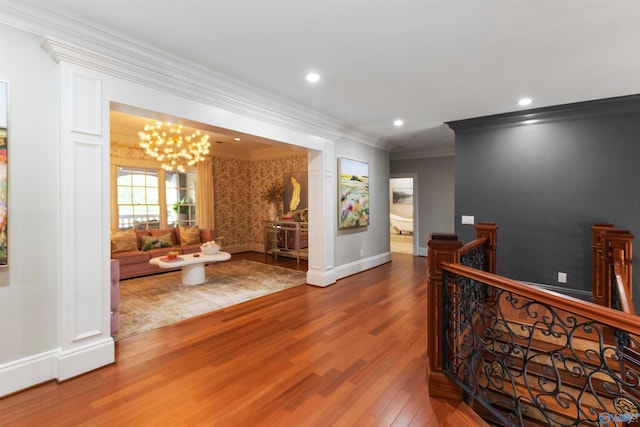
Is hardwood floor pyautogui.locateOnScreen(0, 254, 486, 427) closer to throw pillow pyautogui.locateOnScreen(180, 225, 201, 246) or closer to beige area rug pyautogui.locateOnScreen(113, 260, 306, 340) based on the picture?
beige area rug pyautogui.locateOnScreen(113, 260, 306, 340)

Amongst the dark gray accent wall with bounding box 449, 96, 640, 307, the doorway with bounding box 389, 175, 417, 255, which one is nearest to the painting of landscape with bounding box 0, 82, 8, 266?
the dark gray accent wall with bounding box 449, 96, 640, 307

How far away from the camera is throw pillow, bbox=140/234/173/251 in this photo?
19.2 feet

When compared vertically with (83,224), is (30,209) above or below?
above

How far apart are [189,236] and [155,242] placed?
0.71 m

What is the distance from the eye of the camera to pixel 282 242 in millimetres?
7320

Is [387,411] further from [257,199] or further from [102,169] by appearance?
[257,199]

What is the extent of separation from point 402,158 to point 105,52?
6999mm

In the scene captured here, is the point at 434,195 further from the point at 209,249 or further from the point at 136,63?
the point at 136,63

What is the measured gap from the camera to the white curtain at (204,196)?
7355 mm

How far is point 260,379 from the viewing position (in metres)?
2.32

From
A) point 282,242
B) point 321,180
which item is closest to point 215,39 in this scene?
point 321,180

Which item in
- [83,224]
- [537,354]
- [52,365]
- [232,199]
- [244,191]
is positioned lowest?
[52,365]

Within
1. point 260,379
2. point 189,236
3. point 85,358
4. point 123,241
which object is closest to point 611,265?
point 260,379

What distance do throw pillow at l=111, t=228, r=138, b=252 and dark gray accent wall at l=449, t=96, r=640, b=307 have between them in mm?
6192
